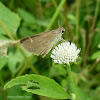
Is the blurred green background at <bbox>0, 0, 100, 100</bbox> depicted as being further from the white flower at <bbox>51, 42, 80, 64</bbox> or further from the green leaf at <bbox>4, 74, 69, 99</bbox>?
the green leaf at <bbox>4, 74, 69, 99</bbox>

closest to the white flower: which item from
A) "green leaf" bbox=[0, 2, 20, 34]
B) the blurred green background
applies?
the blurred green background

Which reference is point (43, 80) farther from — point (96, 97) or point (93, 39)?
point (93, 39)

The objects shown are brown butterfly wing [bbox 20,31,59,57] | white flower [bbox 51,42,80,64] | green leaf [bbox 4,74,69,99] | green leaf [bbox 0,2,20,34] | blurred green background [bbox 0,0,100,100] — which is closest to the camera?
green leaf [bbox 4,74,69,99]

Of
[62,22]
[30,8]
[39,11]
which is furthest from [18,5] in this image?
[62,22]

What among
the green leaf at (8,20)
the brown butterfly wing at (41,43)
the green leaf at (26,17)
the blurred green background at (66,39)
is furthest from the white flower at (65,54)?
the green leaf at (26,17)

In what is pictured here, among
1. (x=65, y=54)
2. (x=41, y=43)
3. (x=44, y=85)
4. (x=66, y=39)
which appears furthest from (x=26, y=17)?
(x=44, y=85)

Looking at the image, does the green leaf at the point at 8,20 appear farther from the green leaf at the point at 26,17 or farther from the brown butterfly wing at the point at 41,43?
the green leaf at the point at 26,17

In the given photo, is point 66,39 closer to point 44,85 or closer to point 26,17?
point 26,17
